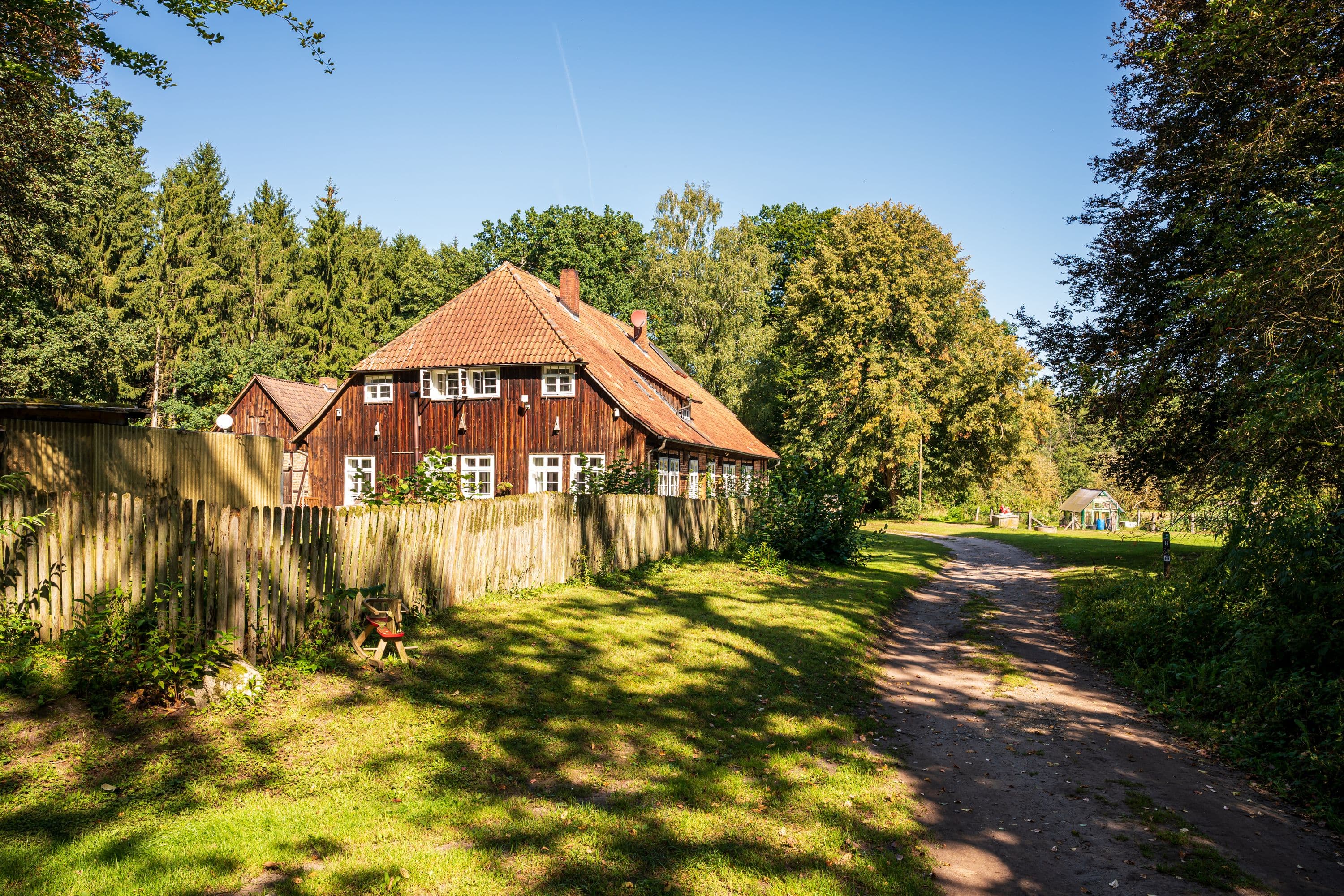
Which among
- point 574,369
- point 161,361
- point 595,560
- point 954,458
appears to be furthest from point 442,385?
point 161,361

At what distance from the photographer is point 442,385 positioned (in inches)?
1021

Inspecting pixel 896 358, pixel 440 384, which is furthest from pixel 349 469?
pixel 896 358

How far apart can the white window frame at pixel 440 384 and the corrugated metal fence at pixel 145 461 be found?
30.1 feet

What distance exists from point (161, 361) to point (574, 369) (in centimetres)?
4486

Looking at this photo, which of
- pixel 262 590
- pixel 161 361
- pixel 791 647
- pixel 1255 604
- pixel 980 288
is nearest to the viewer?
pixel 262 590

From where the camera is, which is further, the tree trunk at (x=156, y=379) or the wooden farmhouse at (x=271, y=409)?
the tree trunk at (x=156, y=379)

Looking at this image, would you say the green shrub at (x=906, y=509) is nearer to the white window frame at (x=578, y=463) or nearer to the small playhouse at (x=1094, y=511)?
the small playhouse at (x=1094, y=511)

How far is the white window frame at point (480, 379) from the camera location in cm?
2530

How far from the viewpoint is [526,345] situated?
24.9 m

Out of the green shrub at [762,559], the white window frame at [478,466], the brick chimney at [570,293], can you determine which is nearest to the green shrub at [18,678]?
the green shrub at [762,559]

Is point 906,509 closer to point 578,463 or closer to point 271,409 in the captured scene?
point 578,463

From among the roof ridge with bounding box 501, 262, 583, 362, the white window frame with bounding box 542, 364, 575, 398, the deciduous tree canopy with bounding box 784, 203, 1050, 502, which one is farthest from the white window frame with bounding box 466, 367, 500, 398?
the deciduous tree canopy with bounding box 784, 203, 1050, 502

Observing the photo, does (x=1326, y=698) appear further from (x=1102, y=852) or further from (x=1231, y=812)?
(x=1102, y=852)

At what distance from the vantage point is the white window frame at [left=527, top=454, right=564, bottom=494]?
2452cm
